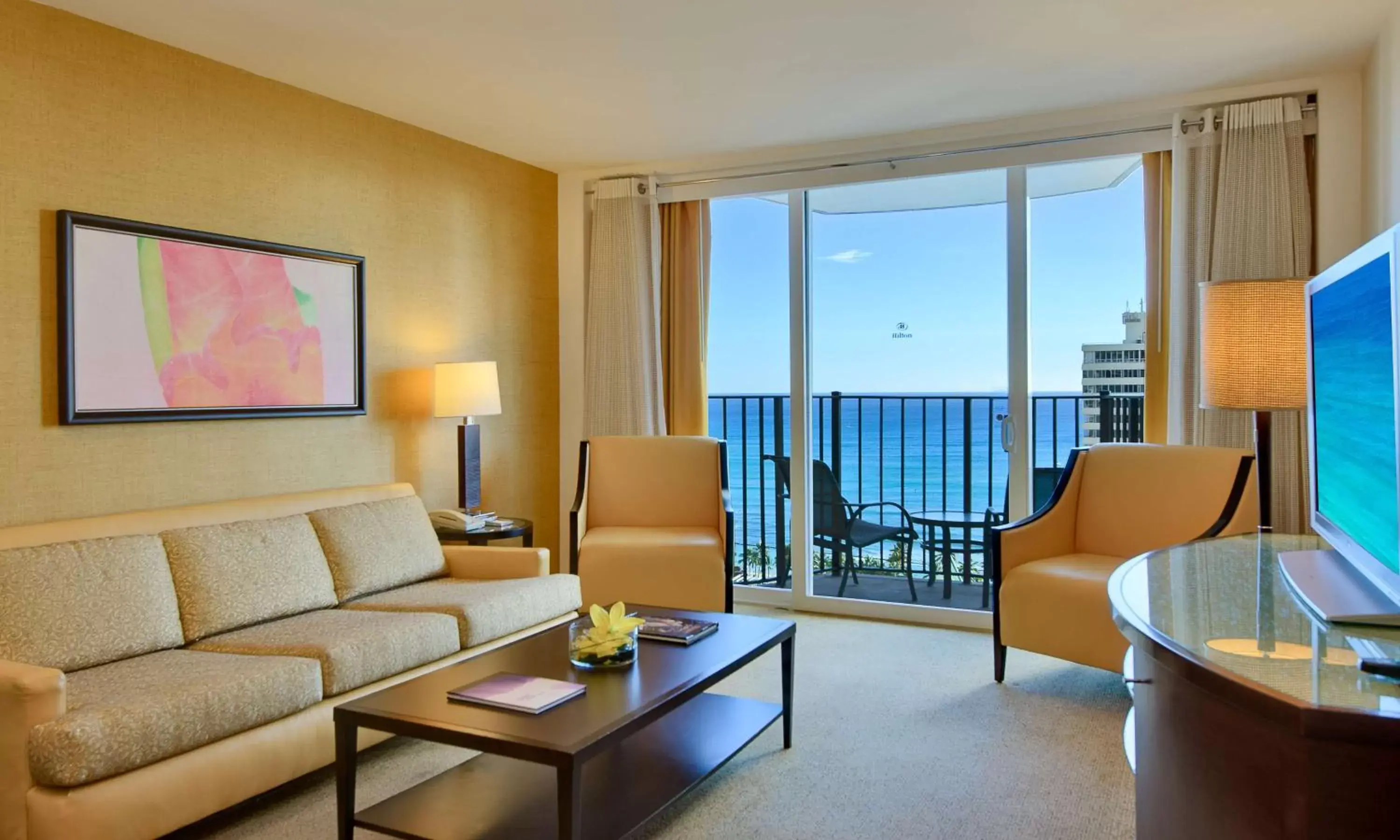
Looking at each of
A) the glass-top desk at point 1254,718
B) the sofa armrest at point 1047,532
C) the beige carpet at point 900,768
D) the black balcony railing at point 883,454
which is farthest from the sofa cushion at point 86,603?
the black balcony railing at point 883,454

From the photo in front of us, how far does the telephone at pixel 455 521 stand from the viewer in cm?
414

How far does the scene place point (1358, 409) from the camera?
153cm

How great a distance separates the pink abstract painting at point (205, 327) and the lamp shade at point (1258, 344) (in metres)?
3.30

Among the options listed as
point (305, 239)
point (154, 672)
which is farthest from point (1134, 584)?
point (305, 239)

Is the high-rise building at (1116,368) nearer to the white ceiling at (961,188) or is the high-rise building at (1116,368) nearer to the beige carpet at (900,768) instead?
the white ceiling at (961,188)

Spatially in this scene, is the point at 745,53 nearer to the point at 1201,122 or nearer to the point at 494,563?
the point at 1201,122

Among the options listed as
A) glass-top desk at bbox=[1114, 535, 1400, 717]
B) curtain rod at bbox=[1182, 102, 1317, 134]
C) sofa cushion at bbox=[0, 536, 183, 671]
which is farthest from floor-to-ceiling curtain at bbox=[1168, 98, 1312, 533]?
sofa cushion at bbox=[0, 536, 183, 671]

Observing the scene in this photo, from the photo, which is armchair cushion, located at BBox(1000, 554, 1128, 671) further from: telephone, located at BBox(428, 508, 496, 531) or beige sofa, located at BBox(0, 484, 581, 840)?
telephone, located at BBox(428, 508, 496, 531)

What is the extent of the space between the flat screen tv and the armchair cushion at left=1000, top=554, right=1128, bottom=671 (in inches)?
53.4

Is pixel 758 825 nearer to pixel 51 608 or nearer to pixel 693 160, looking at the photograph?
pixel 51 608

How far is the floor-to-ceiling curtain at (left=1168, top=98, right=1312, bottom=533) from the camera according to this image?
3.75 metres

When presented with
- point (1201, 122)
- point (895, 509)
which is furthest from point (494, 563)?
point (1201, 122)

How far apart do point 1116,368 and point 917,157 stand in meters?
1.34

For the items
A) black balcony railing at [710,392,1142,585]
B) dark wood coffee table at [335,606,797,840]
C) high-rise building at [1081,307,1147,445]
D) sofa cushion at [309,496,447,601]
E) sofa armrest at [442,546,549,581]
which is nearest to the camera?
dark wood coffee table at [335,606,797,840]
